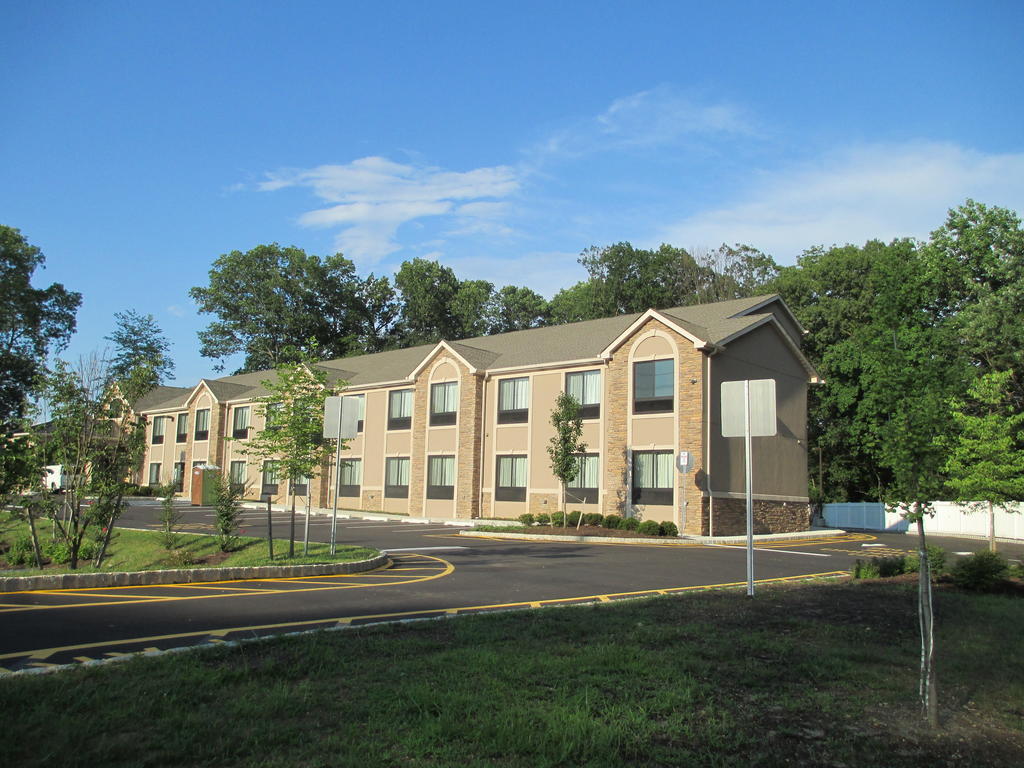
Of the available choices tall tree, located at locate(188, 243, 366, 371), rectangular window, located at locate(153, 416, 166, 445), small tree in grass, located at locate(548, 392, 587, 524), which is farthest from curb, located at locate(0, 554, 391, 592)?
tall tree, located at locate(188, 243, 366, 371)

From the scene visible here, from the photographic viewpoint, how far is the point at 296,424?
16.4 m

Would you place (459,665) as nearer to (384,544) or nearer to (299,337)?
(384,544)

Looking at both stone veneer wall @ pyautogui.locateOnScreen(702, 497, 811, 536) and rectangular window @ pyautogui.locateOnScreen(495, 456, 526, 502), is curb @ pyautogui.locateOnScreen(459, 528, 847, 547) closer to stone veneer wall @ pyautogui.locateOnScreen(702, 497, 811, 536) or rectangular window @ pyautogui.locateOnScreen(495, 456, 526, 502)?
stone veneer wall @ pyautogui.locateOnScreen(702, 497, 811, 536)

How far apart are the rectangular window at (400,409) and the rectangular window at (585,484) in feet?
36.3

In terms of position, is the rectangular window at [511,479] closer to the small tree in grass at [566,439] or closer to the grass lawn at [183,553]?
the small tree in grass at [566,439]

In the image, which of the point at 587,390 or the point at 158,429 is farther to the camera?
the point at 158,429

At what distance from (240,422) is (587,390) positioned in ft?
90.9

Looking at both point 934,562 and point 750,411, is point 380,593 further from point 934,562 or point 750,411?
point 934,562

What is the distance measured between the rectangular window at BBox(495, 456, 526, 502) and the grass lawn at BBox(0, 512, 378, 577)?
15.0 m

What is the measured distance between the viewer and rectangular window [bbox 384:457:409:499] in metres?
39.6

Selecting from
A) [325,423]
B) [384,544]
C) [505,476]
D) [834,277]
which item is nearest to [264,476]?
[505,476]

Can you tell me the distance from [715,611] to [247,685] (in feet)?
20.3

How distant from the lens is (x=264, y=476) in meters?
47.3

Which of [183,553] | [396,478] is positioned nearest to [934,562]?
[183,553]
